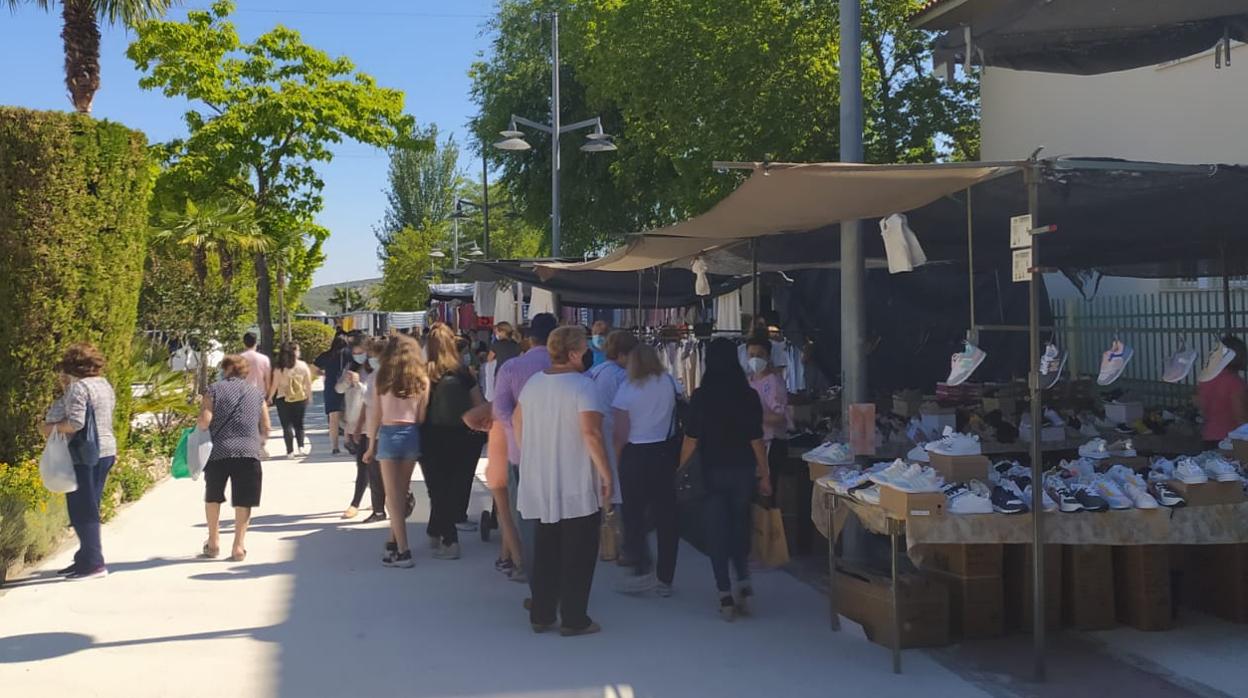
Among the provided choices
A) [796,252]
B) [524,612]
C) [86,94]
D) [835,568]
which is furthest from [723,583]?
[86,94]

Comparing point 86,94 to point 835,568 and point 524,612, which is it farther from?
point 835,568

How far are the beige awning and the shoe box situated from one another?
8.85 feet

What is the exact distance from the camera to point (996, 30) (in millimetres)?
6496

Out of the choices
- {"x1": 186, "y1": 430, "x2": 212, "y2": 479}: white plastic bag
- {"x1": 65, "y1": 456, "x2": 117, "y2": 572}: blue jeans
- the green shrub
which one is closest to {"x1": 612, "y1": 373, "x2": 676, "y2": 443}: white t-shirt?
{"x1": 186, "y1": 430, "x2": 212, "y2": 479}: white plastic bag

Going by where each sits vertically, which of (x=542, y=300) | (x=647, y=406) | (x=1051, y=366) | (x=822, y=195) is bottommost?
(x=647, y=406)

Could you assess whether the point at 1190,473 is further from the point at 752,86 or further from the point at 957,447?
the point at 752,86

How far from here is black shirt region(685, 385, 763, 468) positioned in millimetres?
6738

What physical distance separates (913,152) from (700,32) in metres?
4.50

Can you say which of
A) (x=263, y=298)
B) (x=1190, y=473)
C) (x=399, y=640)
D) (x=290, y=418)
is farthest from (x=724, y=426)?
(x=263, y=298)

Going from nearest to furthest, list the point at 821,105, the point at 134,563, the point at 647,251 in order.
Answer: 1. the point at 134,563
2. the point at 647,251
3. the point at 821,105

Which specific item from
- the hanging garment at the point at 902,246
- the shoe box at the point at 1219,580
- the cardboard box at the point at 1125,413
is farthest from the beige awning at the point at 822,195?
the cardboard box at the point at 1125,413

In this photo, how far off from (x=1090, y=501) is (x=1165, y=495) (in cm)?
47

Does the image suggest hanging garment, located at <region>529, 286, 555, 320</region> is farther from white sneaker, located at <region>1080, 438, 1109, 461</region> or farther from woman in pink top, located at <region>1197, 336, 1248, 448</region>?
white sneaker, located at <region>1080, 438, 1109, 461</region>

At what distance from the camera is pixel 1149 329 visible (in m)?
12.9
